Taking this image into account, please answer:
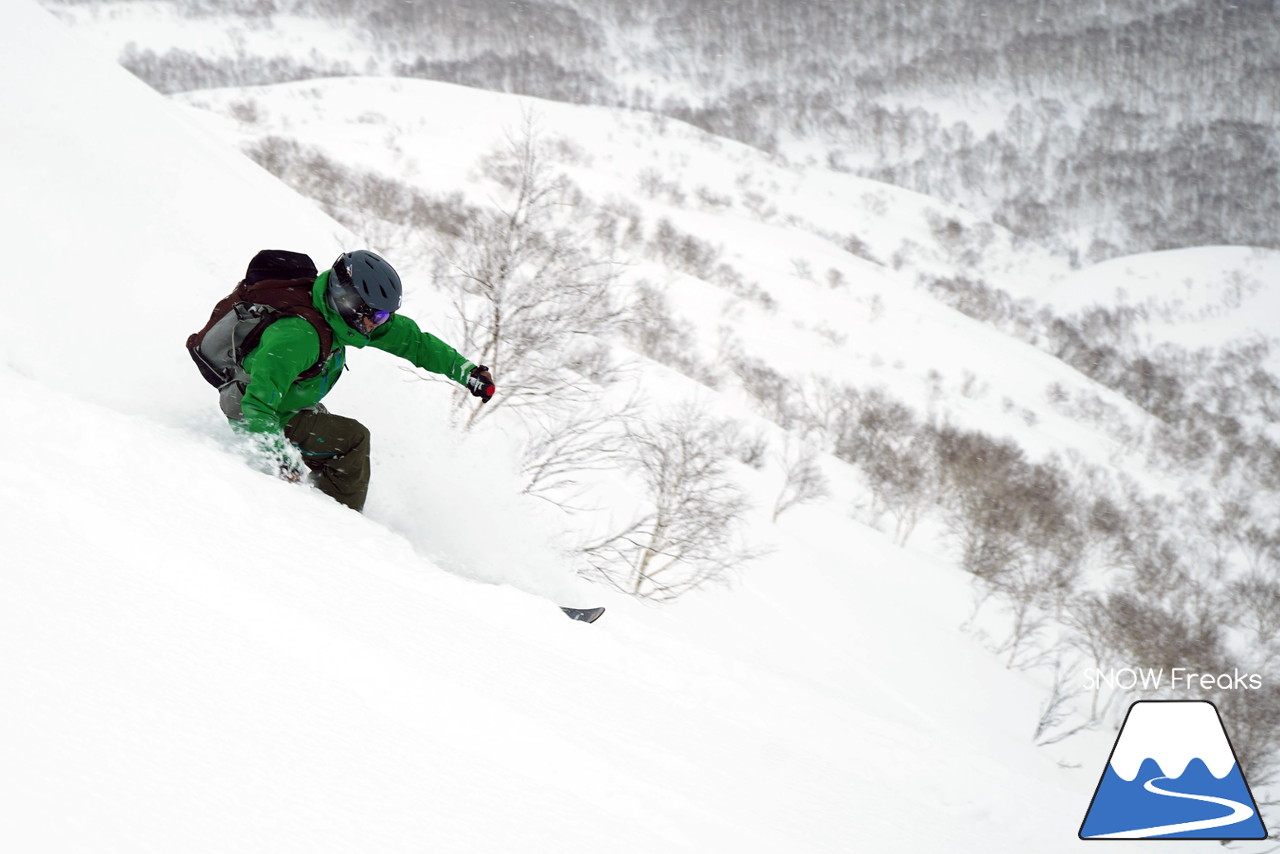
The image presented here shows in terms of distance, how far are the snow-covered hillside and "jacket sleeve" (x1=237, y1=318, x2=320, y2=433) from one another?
25 centimetres

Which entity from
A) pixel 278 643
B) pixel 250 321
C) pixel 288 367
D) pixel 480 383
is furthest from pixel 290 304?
pixel 278 643

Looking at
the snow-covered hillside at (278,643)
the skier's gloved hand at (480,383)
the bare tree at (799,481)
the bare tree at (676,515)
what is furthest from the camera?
the bare tree at (799,481)

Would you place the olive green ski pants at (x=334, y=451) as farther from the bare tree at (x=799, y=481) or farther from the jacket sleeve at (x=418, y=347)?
the bare tree at (x=799, y=481)

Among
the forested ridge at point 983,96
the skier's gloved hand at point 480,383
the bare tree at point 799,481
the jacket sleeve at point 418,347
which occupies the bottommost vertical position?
the bare tree at point 799,481

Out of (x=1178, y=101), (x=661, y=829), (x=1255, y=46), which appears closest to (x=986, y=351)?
(x=661, y=829)

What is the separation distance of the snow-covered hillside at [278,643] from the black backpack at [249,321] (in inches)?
15.0

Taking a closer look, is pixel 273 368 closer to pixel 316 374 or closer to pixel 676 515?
pixel 316 374

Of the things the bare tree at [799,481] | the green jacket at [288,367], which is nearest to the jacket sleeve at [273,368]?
the green jacket at [288,367]

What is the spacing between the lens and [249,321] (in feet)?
11.2

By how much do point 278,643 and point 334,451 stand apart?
204cm

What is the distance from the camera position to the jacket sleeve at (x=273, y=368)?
3.19 meters

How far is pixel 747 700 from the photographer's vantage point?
2.91 m
